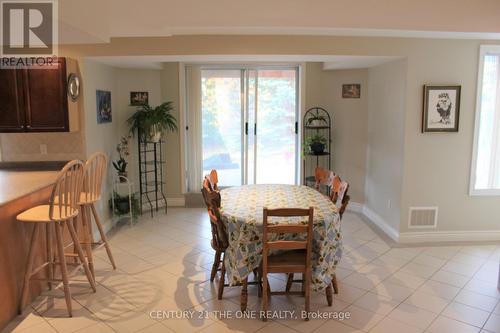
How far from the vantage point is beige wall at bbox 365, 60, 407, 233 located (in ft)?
15.2

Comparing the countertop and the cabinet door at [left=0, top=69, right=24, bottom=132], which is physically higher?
the cabinet door at [left=0, top=69, right=24, bottom=132]

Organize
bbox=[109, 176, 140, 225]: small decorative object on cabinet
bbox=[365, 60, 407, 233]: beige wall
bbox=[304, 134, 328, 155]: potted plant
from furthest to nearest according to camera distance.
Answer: bbox=[304, 134, 328, 155]: potted plant, bbox=[109, 176, 140, 225]: small decorative object on cabinet, bbox=[365, 60, 407, 233]: beige wall

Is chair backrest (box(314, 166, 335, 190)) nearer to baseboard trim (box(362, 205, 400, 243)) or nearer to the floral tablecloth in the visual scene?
the floral tablecloth

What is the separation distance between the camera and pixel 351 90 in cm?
584

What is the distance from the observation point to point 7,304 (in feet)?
9.66

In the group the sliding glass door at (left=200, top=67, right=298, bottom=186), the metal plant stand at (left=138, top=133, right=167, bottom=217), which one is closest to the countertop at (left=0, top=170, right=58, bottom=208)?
the metal plant stand at (left=138, top=133, right=167, bottom=217)

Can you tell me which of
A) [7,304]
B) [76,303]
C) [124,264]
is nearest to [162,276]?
[124,264]

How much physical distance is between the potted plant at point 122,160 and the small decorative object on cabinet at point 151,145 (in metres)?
0.19

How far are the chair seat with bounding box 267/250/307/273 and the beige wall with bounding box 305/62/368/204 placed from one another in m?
3.14

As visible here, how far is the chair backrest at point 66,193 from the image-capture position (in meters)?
2.96

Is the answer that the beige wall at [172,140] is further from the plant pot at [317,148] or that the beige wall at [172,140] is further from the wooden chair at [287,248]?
the wooden chair at [287,248]

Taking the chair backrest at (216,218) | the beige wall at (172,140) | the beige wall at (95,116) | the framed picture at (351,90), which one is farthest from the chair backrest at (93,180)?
the framed picture at (351,90)

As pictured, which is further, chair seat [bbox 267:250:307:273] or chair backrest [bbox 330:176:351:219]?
chair backrest [bbox 330:176:351:219]

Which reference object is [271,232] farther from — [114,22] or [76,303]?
[114,22]
